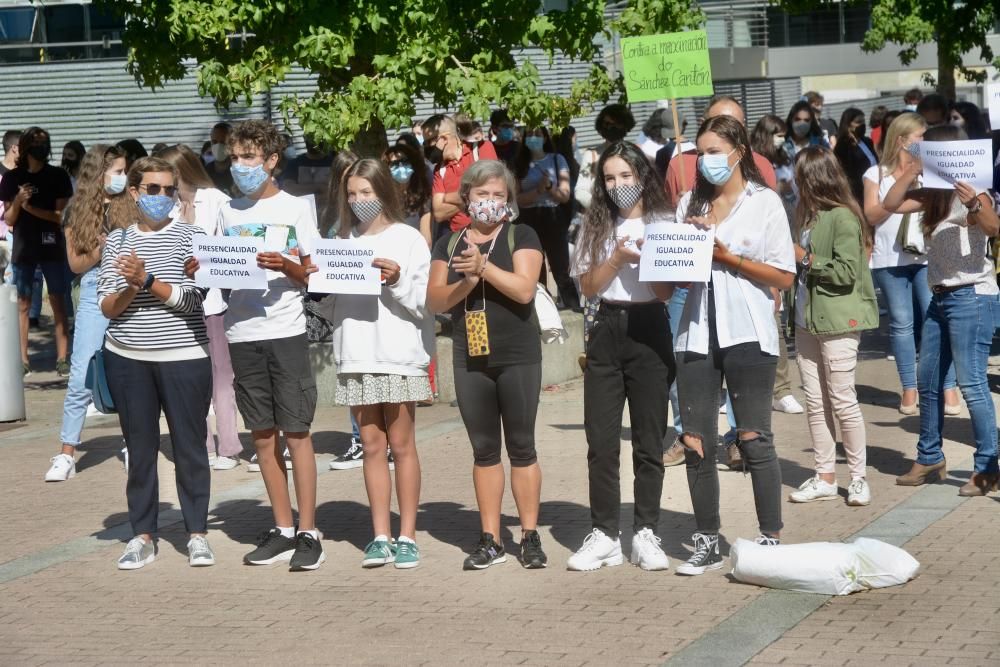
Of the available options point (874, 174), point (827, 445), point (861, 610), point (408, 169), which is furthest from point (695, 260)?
point (408, 169)

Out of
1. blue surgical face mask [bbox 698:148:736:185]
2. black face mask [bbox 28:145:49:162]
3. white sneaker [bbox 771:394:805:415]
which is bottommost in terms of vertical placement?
white sneaker [bbox 771:394:805:415]

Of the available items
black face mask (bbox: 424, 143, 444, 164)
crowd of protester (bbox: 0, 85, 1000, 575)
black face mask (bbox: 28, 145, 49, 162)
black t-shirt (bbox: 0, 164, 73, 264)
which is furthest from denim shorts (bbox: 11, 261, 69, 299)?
crowd of protester (bbox: 0, 85, 1000, 575)

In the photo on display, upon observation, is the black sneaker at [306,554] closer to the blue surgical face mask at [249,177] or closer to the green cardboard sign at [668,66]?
the blue surgical face mask at [249,177]

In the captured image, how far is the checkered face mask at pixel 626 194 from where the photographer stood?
6.66 metres

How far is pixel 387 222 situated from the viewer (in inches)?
281

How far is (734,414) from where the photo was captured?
6.64 meters

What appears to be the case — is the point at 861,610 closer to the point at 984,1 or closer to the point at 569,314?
the point at 569,314

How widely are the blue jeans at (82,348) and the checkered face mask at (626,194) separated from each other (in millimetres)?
4021

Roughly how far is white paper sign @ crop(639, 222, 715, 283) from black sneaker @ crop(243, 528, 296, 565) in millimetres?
2315

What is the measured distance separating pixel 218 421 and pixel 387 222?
3068 mm

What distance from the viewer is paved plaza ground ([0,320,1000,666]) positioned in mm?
5742

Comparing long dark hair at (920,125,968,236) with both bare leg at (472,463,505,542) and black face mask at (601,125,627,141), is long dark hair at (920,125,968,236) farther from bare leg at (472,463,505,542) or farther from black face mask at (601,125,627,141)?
black face mask at (601,125,627,141)

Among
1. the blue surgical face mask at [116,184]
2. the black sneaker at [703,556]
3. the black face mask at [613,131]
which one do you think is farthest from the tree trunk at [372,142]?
the black sneaker at [703,556]

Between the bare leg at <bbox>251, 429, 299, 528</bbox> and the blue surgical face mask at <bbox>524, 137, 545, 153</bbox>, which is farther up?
the blue surgical face mask at <bbox>524, 137, 545, 153</bbox>
